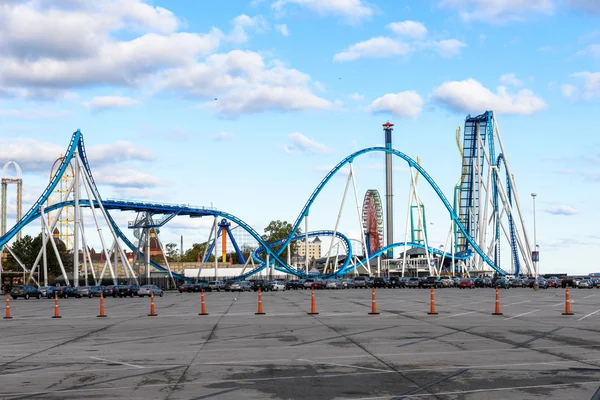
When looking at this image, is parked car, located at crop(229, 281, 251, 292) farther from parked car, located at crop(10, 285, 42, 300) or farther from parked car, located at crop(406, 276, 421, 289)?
parked car, located at crop(10, 285, 42, 300)

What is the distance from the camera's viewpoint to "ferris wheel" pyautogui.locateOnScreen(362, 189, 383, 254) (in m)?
→ 141

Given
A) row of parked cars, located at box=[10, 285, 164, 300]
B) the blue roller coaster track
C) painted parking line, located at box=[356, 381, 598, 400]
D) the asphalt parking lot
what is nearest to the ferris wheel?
the blue roller coaster track

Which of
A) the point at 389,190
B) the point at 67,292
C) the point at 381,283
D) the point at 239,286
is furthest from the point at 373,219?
the point at 67,292

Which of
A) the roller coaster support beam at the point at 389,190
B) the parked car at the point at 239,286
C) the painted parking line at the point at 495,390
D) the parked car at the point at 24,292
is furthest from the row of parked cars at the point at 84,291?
the roller coaster support beam at the point at 389,190

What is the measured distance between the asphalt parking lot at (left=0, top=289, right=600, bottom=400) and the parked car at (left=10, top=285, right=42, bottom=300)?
36072 millimetres

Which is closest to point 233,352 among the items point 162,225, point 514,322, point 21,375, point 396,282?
point 21,375

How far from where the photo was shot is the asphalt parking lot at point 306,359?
38.4ft

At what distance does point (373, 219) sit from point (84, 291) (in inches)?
3328

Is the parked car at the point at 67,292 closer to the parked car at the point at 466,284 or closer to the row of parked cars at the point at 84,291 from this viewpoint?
the row of parked cars at the point at 84,291

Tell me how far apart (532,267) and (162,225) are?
4353 cm

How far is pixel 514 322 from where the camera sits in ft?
83.0

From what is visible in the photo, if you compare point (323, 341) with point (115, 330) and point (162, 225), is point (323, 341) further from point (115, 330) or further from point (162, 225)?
point (162, 225)

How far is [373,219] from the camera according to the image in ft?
468

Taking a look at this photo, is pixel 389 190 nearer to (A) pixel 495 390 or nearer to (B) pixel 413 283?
(B) pixel 413 283
